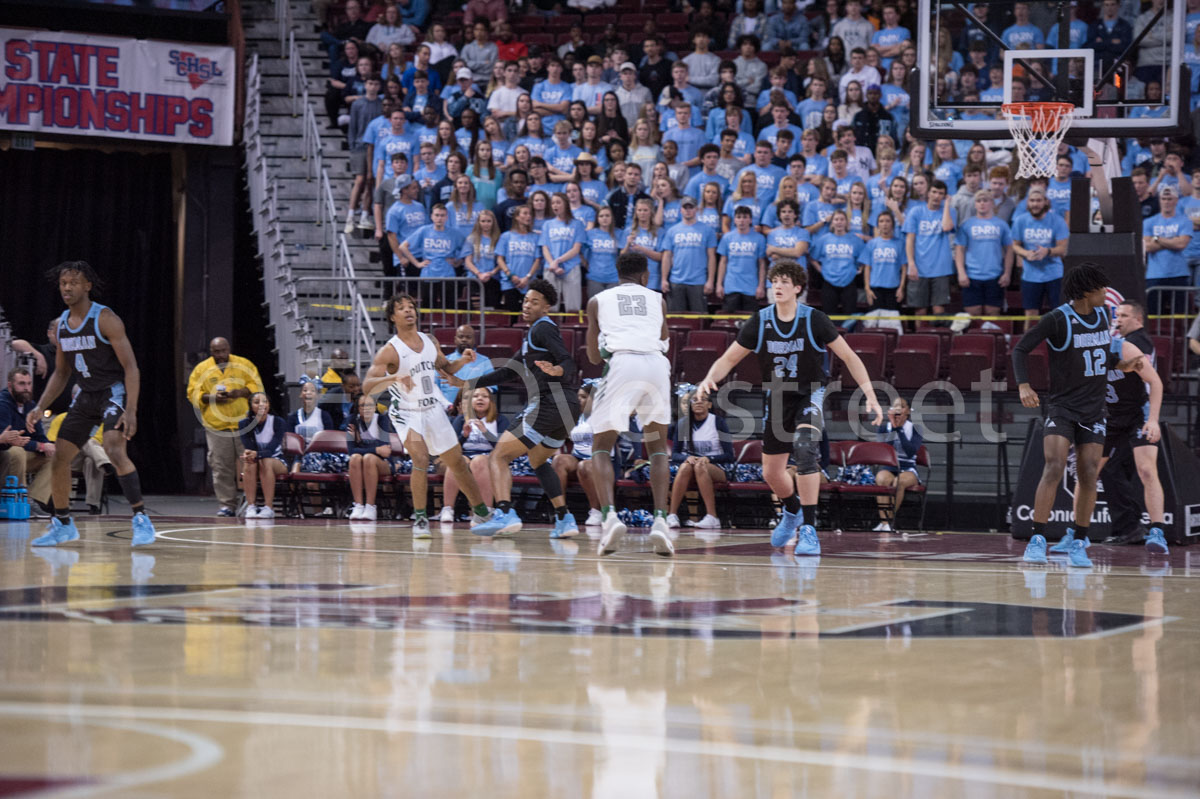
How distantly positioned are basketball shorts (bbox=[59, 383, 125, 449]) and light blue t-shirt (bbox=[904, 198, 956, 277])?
911 cm

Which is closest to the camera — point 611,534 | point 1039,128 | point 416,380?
point 611,534

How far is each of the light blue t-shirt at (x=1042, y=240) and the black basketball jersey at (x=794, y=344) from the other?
5.89 metres

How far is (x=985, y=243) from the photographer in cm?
1566

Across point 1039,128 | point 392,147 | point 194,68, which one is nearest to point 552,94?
point 392,147

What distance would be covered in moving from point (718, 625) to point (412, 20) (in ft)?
56.7

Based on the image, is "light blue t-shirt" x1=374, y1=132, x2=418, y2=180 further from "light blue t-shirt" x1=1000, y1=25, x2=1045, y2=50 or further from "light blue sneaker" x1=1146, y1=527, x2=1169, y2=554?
"light blue sneaker" x1=1146, y1=527, x2=1169, y2=554

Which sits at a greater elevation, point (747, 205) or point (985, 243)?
point (747, 205)

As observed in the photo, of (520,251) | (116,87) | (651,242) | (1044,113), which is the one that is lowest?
(520,251)

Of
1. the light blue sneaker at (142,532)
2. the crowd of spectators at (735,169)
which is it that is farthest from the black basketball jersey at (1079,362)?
the light blue sneaker at (142,532)

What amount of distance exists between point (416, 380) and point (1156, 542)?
19.7ft

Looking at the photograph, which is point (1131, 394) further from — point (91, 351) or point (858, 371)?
point (91, 351)

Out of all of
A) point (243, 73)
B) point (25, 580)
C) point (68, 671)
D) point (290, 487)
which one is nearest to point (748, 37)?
point (243, 73)

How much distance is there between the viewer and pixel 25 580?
310 inches

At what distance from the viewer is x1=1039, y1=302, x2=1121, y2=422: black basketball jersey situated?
993cm
